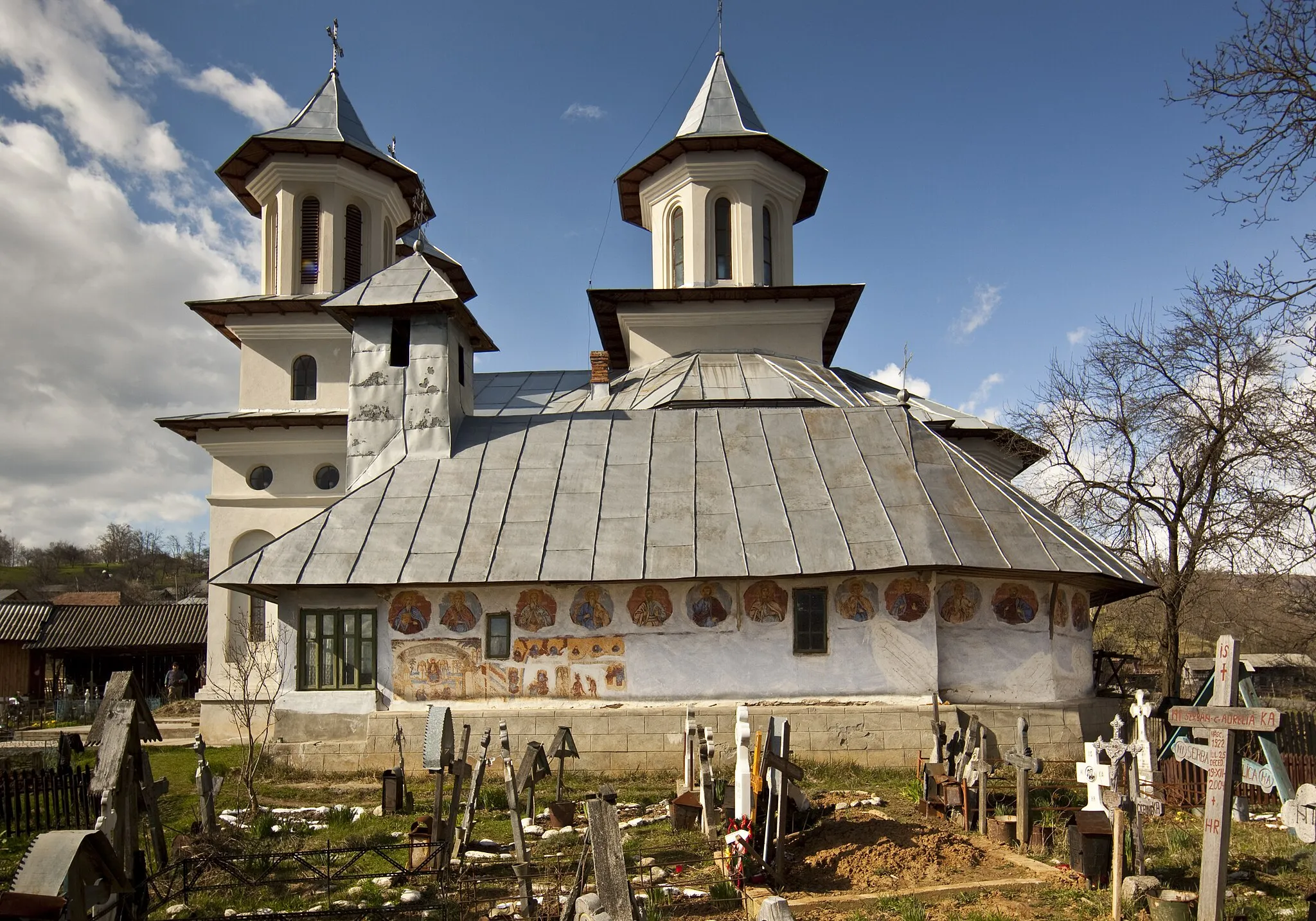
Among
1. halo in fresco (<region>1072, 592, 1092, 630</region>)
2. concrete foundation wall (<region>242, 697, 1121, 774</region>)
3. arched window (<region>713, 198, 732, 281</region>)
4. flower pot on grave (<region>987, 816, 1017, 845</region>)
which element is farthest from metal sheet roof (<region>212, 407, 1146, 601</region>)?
arched window (<region>713, 198, 732, 281</region>)

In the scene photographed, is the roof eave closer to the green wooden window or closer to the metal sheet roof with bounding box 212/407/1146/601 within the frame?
the metal sheet roof with bounding box 212/407/1146/601

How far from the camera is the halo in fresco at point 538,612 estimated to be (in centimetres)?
1460

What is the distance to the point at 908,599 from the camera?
1441 cm

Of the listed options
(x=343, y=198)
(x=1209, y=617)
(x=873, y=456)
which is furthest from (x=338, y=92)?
(x=1209, y=617)

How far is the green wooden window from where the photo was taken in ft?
47.4

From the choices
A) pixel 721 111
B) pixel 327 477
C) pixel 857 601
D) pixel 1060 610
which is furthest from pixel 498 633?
pixel 721 111

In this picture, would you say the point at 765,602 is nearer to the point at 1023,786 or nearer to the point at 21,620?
the point at 1023,786

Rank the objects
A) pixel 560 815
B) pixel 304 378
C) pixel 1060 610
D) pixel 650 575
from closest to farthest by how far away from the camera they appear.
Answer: pixel 560 815 < pixel 650 575 < pixel 1060 610 < pixel 304 378

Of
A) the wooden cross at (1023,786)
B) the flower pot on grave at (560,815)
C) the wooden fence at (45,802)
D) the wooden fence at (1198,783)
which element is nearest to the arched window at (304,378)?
the wooden fence at (45,802)

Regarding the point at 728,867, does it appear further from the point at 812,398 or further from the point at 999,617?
the point at 812,398

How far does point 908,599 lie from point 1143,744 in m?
5.80

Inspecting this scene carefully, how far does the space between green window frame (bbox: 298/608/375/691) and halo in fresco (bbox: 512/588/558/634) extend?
220cm

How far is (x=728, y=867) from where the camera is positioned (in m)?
8.23

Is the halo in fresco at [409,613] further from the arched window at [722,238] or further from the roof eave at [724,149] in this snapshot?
the roof eave at [724,149]
